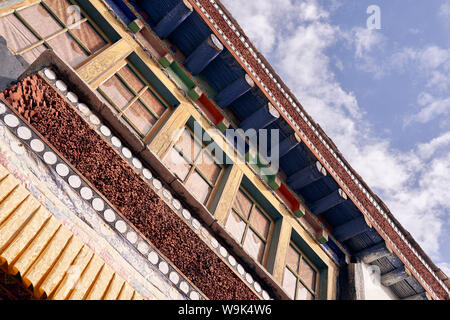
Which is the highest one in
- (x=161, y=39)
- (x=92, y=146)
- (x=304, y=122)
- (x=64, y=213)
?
(x=304, y=122)

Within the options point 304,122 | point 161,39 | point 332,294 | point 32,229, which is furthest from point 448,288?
point 32,229

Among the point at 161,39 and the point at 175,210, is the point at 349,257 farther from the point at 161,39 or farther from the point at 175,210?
the point at 161,39

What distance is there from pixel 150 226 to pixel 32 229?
1342mm

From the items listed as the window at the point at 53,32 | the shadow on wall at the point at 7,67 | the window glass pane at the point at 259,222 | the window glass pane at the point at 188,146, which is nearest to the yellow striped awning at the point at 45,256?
the shadow on wall at the point at 7,67

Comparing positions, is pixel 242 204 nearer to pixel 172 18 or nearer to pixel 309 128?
pixel 309 128

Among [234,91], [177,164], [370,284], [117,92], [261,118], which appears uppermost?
[234,91]

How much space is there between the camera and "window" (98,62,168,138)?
4688 millimetres

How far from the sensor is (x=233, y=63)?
6.05 metres

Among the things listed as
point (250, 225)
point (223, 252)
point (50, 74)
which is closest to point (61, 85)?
point (50, 74)

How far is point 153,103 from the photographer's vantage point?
17.4 ft

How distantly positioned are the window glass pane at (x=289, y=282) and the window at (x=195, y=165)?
1913 millimetres

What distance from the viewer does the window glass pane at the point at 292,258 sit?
597 cm

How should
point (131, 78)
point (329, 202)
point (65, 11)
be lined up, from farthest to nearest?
point (329, 202)
point (131, 78)
point (65, 11)

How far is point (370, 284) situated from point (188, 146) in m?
4.57
